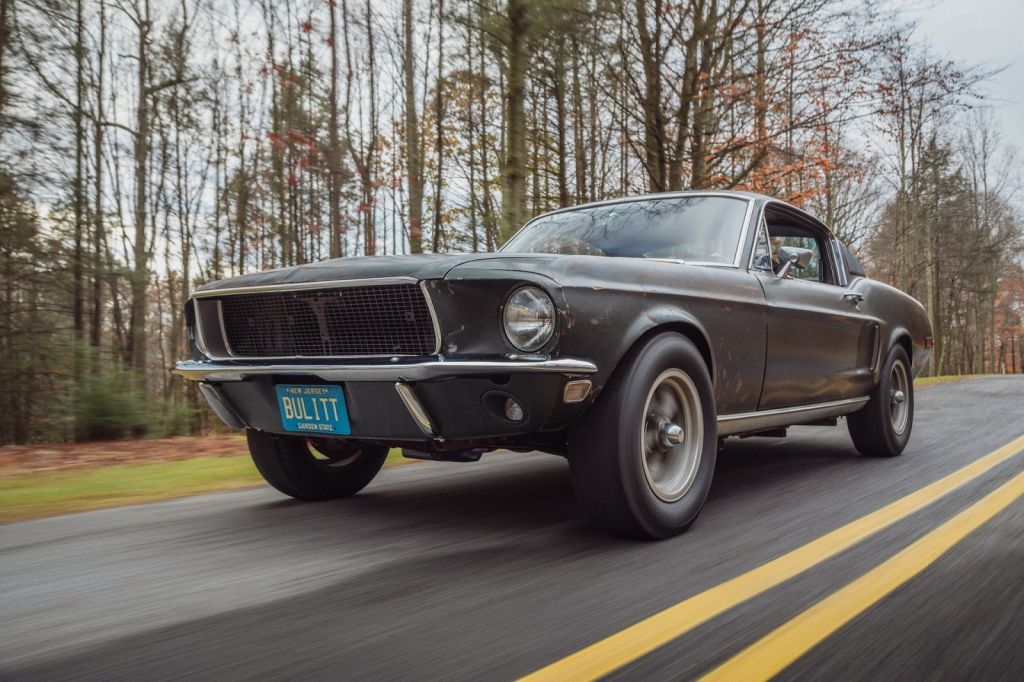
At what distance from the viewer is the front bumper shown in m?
2.64

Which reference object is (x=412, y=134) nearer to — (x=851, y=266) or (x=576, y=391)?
(x=851, y=266)

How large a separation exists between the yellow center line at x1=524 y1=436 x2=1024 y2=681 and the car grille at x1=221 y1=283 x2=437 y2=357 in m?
1.25

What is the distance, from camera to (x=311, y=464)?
12.7ft

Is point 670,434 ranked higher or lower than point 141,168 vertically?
lower

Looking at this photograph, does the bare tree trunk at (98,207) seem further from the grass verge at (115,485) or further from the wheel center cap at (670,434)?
the wheel center cap at (670,434)

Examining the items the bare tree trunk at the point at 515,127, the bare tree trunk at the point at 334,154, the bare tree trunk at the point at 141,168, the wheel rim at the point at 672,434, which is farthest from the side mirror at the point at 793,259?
the bare tree trunk at the point at 141,168

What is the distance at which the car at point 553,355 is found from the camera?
8.89 ft

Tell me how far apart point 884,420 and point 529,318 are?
3464 millimetres

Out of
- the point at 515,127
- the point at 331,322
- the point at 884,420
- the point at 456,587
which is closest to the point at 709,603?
the point at 456,587

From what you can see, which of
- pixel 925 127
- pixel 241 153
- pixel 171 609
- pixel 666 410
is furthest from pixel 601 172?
pixel 925 127

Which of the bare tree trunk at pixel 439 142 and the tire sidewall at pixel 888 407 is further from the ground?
the bare tree trunk at pixel 439 142

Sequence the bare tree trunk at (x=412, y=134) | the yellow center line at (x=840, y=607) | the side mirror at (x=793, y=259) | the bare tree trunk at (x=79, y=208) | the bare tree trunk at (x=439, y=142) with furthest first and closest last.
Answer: the bare tree trunk at (x=439, y=142)
the bare tree trunk at (x=412, y=134)
the bare tree trunk at (x=79, y=208)
the side mirror at (x=793, y=259)
the yellow center line at (x=840, y=607)

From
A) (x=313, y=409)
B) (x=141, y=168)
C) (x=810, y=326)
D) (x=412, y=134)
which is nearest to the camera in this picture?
(x=313, y=409)

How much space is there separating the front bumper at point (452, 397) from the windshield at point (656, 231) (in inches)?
54.2
